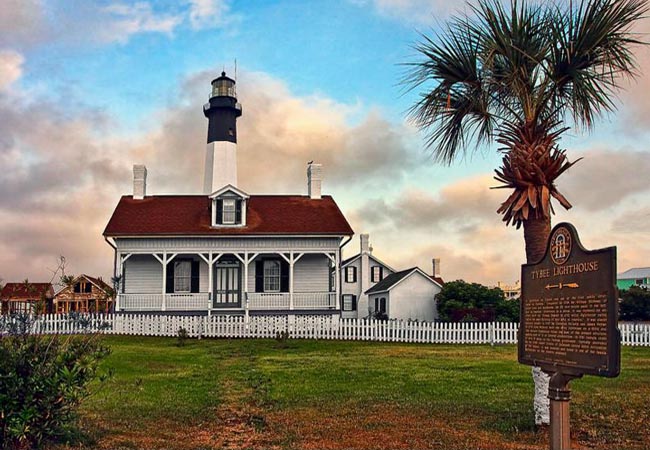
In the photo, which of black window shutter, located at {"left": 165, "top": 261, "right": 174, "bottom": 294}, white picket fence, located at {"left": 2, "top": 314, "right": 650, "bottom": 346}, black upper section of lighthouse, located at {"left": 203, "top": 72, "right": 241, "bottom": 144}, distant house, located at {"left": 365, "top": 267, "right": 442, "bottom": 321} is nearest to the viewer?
white picket fence, located at {"left": 2, "top": 314, "right": 650, "bottom": 346}

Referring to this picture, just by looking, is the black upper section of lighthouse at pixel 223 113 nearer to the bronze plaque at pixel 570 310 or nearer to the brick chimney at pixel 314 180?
the brick chimney at pixel 314 180

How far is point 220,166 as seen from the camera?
39156 millimetres

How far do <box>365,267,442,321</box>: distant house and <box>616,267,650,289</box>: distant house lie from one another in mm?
39931

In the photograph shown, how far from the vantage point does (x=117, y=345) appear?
76.8 feet

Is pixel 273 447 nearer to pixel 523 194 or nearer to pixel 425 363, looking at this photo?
pixel 523 194

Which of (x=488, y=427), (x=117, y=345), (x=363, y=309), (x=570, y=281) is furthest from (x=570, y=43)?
(x=363, y=309)

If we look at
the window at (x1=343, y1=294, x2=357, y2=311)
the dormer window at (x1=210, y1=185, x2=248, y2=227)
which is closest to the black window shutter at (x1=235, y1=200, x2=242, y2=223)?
the dormer window at (x1=210, y1=185, x2=248, y2=227)

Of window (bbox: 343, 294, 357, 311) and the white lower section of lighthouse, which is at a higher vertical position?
the white lower section of lighthouse

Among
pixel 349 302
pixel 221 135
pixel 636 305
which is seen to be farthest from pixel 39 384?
pixel 636 305

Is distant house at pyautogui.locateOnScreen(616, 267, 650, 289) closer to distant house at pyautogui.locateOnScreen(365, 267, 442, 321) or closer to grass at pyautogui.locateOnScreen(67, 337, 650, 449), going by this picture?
distant house at pyautogui.locateOnScreen(365, 267, 442, 321)

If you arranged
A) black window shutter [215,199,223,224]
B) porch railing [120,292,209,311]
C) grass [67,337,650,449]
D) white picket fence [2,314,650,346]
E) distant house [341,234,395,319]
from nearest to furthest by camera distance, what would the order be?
grass [67,337,650,449], white picket fence [2,314,650,346], porch railing [120,292,209,311], black window shutter [215,199,223,224], distant house [341,234,395,319]

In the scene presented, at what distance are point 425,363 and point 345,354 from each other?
3.55m

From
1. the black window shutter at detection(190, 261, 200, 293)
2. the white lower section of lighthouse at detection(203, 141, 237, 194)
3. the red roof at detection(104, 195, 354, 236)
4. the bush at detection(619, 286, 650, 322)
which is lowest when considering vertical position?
the bush at detection(619, 286, 650, 322)

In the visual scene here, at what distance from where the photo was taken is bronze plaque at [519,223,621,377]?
247 inches
